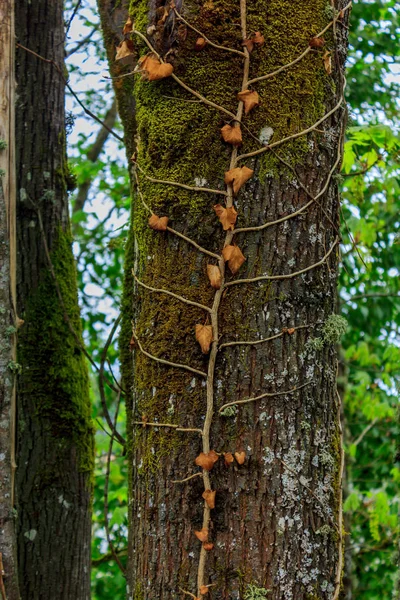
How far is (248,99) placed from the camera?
194cm

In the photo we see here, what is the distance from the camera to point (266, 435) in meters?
1.82

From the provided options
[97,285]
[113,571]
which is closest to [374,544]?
[113,571]

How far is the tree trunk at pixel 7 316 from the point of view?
2.27 m

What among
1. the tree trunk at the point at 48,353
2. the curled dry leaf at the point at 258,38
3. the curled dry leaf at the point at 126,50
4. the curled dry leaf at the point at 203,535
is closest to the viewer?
the curled dry leaf at the point at 203,535

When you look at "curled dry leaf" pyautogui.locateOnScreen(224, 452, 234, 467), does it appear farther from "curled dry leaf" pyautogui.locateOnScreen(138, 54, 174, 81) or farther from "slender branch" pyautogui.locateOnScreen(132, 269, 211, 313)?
"curled dry leaf" pyautogui.locateOnScreen(138, 54, 174, 81)

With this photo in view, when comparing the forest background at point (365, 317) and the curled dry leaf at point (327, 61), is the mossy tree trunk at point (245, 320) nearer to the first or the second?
the curled dry leaf at point (327, 61)

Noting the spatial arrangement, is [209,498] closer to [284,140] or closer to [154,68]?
[284,140]

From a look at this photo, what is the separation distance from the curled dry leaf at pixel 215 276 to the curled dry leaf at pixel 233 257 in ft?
0.12

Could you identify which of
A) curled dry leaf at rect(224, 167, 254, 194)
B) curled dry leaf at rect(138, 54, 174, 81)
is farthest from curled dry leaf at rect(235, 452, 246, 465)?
curled dry leaf at rect(138, 54, 174, 81)

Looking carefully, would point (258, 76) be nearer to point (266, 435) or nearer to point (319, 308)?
point (319, 308)

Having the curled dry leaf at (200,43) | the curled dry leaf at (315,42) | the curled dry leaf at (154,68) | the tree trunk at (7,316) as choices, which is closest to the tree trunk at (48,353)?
the tree trunk at (7,316)

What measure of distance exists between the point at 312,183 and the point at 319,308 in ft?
1.17

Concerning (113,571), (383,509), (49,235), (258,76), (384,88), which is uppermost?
(384,88)

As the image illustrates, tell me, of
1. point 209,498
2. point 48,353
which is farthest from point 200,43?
point 48,353
